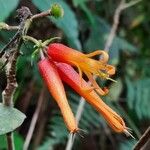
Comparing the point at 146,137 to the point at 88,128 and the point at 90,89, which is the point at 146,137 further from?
the point at 88,128

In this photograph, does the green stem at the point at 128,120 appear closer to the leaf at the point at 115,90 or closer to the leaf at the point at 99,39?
the leaf at the point at 115,90

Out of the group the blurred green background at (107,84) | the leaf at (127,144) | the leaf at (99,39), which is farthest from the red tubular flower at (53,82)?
the leaf at (127,144)

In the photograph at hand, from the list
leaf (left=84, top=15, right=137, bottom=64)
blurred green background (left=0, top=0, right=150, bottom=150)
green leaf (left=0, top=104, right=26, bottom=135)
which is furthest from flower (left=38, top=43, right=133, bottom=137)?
leaf (left=84, top=15, right=137, bottom=64)

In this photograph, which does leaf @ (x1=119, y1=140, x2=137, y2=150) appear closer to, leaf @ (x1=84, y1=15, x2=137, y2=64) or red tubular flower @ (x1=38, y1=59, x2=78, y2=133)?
leaf @ (x1=84, y1=15, x2=137, y2=64)

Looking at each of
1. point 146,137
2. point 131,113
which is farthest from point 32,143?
point 146,137

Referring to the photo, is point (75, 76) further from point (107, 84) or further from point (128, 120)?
point (107, 84)

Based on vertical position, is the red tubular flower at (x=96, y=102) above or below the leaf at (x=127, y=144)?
above
